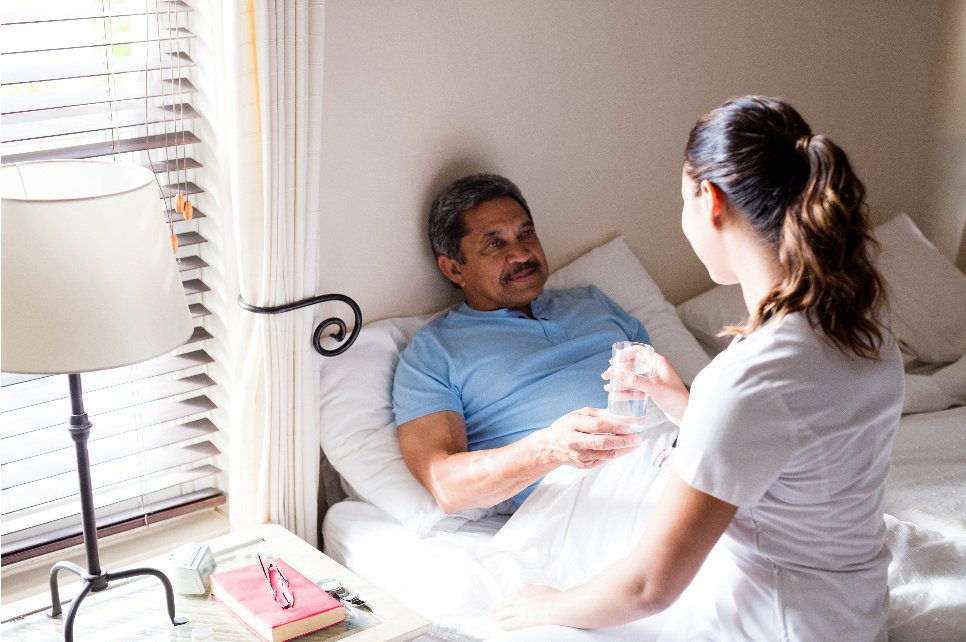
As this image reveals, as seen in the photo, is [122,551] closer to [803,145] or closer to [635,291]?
[635,291]

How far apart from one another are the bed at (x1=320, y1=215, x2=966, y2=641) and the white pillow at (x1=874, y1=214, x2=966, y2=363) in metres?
0.22

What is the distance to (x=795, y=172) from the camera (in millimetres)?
1371

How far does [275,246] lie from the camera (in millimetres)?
1877

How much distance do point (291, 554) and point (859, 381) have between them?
3.55 ft

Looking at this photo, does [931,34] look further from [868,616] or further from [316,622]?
[316,622]

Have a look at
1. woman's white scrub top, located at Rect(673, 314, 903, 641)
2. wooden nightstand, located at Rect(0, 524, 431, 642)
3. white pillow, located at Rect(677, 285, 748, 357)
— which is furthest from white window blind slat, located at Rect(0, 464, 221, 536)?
white pillow, located at Rect(677, 285, 748, 357)

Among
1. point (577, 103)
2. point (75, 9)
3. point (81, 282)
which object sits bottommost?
point (81, 282)

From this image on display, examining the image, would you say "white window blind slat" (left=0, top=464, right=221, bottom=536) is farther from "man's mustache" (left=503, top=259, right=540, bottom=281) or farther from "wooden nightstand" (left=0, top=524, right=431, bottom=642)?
A: "man's mustache" (left=503, top=259, right=540, bottom=281)

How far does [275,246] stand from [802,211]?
99cm

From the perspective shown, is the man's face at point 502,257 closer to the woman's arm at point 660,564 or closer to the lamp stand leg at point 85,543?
the woman's arm at point 660,564

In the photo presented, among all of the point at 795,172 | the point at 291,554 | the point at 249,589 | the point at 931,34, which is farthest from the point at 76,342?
the point at 931,34

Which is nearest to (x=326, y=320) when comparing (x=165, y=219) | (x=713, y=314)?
(x=165, y=219)

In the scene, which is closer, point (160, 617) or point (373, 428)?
point (160, 617)

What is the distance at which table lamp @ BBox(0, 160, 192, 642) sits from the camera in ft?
4.25
